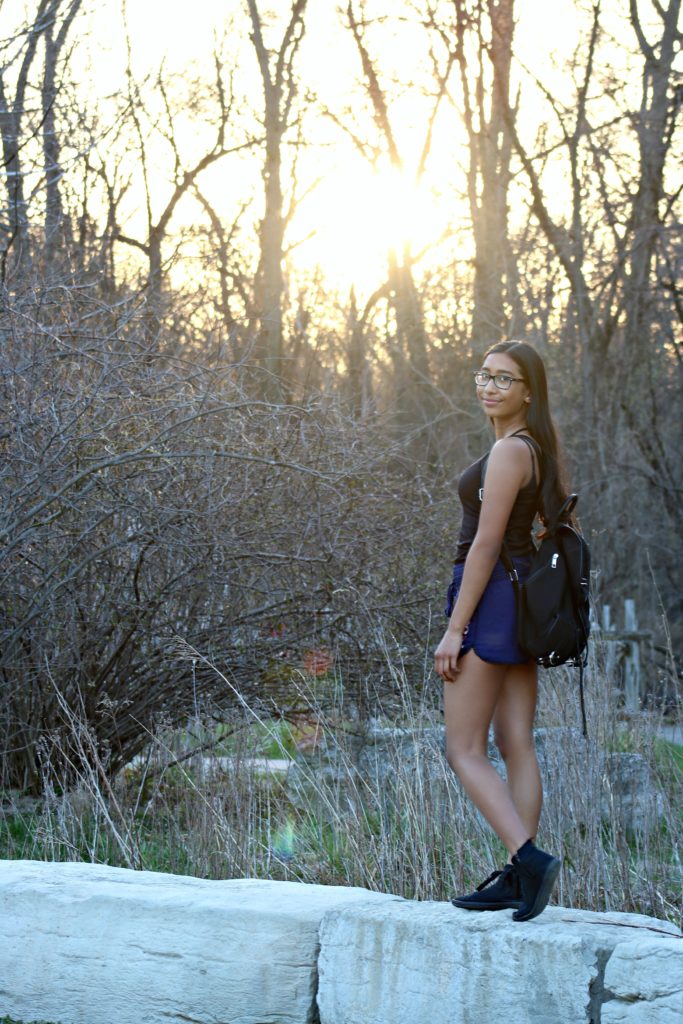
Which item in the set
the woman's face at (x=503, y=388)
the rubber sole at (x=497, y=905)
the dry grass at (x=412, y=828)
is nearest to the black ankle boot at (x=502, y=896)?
the rubber sole at (x=497, y=905)

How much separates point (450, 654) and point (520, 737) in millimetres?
351

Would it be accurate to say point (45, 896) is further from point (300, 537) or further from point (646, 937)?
point (300, 537)

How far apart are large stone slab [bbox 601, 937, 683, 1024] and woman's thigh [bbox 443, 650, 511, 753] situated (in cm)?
70

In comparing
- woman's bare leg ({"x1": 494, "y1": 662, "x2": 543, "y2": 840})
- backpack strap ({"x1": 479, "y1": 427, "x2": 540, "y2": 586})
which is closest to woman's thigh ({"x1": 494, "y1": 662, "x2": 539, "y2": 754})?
woman's bare leg ({"x1": 494, "y1": 662, "x2": 543, "y2": 840})

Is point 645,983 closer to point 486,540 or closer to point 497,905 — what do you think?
point 497,905

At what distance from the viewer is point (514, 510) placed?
12.0 ft

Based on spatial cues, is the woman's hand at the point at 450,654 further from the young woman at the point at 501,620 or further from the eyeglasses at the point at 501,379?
the eyeglasses at the point at 501,379

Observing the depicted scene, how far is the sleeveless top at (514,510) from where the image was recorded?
144 inches

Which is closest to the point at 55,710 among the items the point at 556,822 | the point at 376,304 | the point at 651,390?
the point at 556,822

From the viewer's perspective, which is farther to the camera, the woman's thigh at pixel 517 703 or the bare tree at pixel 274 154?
the bare tree at pixel 274 154

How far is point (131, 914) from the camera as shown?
3.72 m

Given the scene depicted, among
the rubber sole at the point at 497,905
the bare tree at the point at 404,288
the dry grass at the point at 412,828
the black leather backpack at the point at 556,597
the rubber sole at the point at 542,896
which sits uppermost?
the bare tree at the point at 404,288

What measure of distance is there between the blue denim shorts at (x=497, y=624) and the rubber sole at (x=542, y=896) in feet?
1.86

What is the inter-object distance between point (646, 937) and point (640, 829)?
2666mm
